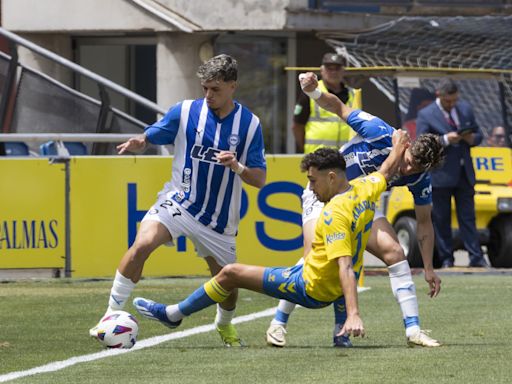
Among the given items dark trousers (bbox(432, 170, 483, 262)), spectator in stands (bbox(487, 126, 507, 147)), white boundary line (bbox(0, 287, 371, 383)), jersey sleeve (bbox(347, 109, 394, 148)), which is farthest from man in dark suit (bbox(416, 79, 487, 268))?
jersey sleeve (bbox(347, 109, 394, 148))

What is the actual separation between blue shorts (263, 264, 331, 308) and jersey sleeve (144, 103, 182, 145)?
1.34m

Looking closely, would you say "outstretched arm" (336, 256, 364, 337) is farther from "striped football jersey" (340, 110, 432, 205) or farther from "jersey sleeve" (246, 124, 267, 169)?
"jersey sleeve" (246, 124, 267, 169)

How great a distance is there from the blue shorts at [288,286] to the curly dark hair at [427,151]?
3.32 ft

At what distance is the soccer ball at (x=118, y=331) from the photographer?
9.96 meters

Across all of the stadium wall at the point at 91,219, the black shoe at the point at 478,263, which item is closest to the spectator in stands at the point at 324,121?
the stadium wall at the point at 91,219

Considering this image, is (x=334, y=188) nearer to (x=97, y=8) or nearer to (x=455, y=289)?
(x=455, y=289)

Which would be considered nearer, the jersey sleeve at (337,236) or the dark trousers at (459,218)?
the jersey sleeve at (337,236)

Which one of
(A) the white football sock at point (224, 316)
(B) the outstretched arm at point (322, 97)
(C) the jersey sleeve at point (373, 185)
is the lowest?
(A) the white football sock at point (224, 316)

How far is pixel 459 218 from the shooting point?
17719 millimetres

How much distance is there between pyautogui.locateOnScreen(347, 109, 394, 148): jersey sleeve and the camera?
10.5 meters

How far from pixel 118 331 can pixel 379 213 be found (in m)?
1.90

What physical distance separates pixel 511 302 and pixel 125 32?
15.5 meters

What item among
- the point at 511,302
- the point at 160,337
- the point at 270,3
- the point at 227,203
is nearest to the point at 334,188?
the point at 227,203

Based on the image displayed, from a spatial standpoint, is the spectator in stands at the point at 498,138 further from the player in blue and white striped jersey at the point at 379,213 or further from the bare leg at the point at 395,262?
the bare leg at the point at 395,262
